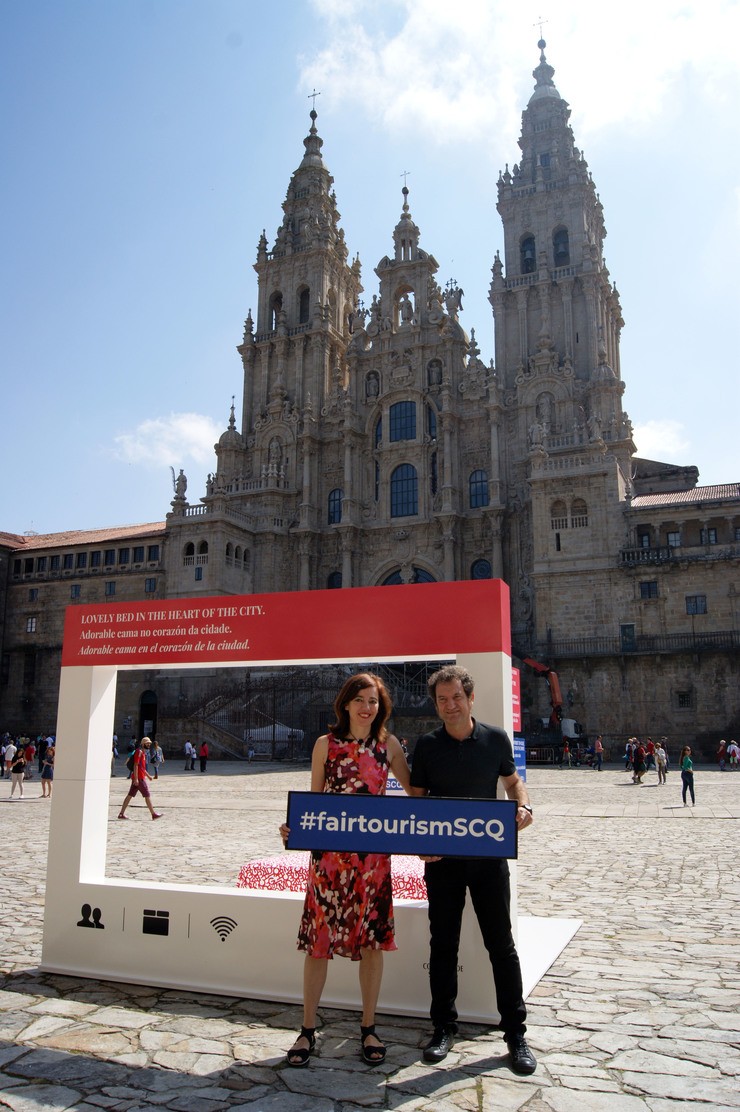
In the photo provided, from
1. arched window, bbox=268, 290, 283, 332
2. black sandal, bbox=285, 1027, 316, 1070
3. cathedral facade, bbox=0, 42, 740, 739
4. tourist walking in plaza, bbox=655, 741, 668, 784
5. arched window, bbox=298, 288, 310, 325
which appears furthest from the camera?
arched window, bbox=268, 290, 283, 332

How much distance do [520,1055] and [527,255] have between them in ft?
168

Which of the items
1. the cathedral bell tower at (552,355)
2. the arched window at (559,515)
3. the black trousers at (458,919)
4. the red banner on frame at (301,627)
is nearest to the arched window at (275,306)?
the cathedral bell tower at (552,355)

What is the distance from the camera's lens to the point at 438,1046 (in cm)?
509

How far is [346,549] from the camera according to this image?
48.3m

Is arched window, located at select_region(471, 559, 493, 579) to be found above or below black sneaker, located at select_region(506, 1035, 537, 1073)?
above

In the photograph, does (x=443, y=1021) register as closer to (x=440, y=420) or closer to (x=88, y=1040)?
(x=88, y=1040)

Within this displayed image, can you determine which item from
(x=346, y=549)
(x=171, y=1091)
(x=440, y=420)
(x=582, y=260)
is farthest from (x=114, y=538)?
(x=171, y=1091)

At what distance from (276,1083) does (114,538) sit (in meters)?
48.5

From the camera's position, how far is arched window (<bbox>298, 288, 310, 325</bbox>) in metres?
55.8

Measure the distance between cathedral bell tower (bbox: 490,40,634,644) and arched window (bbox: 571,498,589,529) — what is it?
5 centimetres

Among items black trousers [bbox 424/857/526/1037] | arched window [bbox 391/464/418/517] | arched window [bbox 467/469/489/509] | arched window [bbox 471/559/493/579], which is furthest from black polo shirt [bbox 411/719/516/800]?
arched window [bbox 391/464/418/517]

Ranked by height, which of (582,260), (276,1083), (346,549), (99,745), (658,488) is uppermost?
(582,260)

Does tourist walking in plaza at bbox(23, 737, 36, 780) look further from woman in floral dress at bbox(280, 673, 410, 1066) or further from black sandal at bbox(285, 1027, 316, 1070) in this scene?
black sandal at bbox(285, 1027, 316, 1070)

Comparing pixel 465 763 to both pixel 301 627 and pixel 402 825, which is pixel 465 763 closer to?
pixel 402 825
